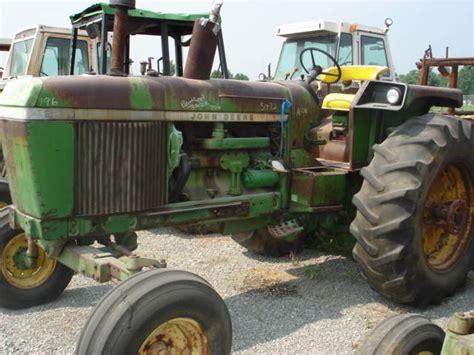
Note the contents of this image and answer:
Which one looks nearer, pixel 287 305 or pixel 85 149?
pixel 85 149

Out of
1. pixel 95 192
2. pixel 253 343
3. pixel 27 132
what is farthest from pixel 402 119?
pixel 27 132

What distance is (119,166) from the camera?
3.46m

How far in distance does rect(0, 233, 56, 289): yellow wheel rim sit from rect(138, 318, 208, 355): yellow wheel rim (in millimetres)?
1662

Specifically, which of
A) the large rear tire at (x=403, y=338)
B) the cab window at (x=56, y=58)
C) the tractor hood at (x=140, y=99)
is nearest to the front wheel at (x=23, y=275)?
the tractor hood at (x=140, y=99)

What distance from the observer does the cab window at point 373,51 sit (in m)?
8.30

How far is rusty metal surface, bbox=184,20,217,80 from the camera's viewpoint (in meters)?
3.85

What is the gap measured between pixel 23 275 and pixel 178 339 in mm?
1776

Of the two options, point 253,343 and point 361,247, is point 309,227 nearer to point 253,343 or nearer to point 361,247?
point 361,247

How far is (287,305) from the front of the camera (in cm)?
420

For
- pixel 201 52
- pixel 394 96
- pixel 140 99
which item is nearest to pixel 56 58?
pixel 201 52

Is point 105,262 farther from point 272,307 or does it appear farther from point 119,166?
point 272,307

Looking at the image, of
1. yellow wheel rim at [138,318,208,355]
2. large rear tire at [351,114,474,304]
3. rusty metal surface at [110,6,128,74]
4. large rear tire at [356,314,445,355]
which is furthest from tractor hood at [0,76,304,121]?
large rear tire at [356,314,445,355]

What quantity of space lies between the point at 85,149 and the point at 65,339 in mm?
1258

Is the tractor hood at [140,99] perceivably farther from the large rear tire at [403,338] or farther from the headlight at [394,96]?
the large rear tire at [403,338]
